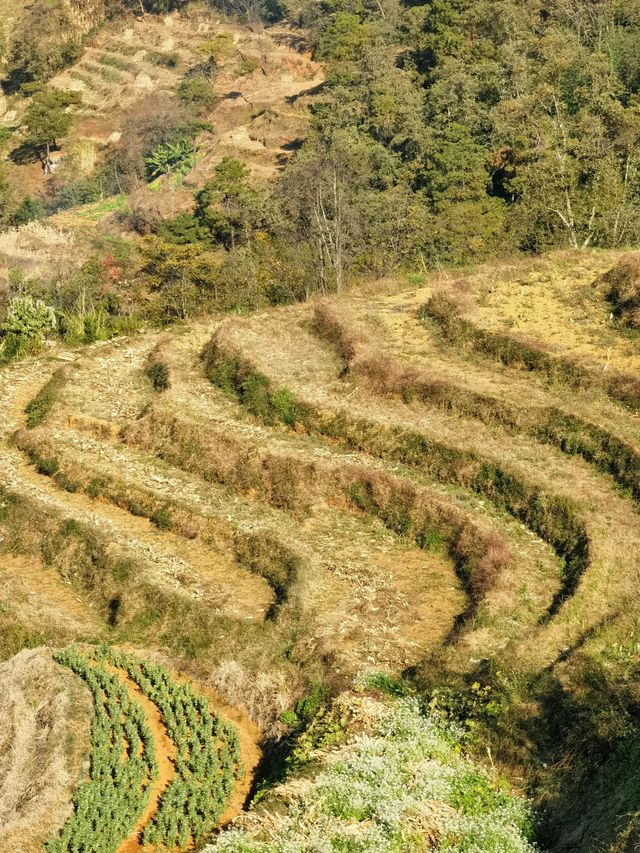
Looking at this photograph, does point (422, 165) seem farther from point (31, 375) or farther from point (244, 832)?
point (244, 832)

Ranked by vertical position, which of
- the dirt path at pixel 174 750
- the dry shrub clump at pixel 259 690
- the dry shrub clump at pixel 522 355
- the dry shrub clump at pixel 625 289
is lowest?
the dirt path at pixel 174 750

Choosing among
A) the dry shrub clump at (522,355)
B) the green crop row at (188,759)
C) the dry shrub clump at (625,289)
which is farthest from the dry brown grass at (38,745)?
the dry shrub clump at (625,289)

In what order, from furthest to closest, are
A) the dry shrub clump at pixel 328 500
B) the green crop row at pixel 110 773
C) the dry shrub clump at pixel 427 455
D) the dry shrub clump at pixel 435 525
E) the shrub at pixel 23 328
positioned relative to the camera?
the shrub at pixel 23 328 < the dry shrub clump at pixel 427 455 < the dry shrub clump at pixel 328 500 < the dry shrub clump at pixel 435 525 < the green crop row at pixel 110 773

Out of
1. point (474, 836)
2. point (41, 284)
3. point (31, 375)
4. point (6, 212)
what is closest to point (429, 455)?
point (474, 836)

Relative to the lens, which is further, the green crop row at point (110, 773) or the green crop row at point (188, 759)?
the green crop row at point (188, 759)

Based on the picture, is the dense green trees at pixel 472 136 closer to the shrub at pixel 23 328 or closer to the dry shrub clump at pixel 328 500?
the shrub at pixel 23 328

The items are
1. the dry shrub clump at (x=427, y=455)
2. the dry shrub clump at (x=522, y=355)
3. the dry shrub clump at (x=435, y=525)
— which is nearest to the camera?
the dry shrub clump at (x=435, y=525)
